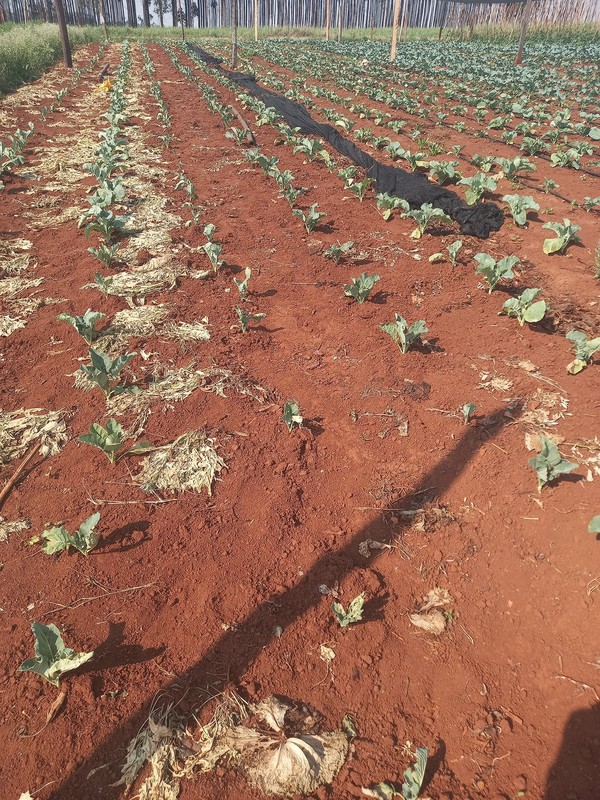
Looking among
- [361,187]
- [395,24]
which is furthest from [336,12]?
[361,187]

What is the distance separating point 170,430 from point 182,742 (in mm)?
2272

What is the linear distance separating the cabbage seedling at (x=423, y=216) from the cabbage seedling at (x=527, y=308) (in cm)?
253

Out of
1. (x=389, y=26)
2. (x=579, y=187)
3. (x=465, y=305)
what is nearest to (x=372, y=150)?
(x=579, y=187)

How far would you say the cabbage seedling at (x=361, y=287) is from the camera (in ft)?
18.0

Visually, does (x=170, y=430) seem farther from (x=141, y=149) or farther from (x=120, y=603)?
(x=141, y=149)

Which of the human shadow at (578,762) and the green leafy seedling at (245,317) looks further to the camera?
the green leafy seedling at (245,317)

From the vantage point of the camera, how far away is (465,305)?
563cm

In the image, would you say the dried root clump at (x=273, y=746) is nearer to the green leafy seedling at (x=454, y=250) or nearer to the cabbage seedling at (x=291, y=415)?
the cabbage seedling at (x=291, y=415)

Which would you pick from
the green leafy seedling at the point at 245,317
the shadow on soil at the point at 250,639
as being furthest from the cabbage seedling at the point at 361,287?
the shadow on soil at the point at 250,639

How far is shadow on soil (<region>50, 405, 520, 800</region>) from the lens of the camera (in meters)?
2.14

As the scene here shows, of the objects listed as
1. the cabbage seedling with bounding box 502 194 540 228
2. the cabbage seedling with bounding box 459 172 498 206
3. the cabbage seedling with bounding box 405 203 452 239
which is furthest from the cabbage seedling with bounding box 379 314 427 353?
the cabbage seedling with bounding box 459 172 498 206

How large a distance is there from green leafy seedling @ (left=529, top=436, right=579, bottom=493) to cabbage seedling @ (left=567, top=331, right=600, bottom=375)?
58.1 inches

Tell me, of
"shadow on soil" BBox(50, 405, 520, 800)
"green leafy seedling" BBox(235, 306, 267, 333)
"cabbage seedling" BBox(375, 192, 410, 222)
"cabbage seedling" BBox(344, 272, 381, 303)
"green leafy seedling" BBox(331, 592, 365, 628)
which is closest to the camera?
"shadow on soil" BBox(50, 405, 520, 800)

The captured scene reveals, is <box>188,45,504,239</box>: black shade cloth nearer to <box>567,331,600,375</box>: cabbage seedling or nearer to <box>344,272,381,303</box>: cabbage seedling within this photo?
<box>344,272,381,303</box>: cabbage seedling
